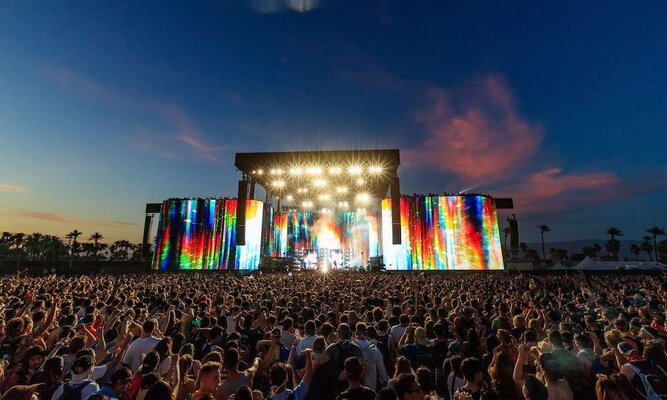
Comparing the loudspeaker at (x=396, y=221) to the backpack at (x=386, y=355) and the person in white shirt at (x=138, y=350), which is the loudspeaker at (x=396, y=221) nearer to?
the backpack at (x=386, y=355)

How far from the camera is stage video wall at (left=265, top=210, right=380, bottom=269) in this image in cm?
4825

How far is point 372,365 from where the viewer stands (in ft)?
14.6

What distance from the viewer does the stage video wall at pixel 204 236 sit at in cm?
4322

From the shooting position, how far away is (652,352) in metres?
3.75

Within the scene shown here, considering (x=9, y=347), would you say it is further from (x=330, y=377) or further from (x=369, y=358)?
(x=369, y=358)

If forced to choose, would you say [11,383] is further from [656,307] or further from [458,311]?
[656,307]

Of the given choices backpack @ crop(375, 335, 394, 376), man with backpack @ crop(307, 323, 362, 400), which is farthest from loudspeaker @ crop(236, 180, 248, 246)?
man with backpack @ crop(307, 323, 362, 400)

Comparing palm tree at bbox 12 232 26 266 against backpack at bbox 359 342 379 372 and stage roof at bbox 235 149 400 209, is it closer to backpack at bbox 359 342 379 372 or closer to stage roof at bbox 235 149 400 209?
stage roof at bbox 235 149 400 209

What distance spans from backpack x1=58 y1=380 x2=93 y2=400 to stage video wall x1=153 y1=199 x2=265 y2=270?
40996 mm

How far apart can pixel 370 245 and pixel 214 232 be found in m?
22.9

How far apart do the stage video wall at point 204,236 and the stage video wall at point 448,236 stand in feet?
62.2

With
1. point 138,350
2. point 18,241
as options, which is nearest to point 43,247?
point 18,241

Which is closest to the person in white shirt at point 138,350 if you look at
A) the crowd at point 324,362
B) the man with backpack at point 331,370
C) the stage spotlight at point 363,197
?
the crowd at point 324,362

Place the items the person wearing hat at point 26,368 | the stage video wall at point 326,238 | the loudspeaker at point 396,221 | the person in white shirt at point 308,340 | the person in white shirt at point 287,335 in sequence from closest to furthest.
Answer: the person wearing hat at point 26,368
the person in white shirt at point 308,340
the person in white shirt at point 287,335
the loudspeaker at point 396,221
the stage video wall at point 326,238
